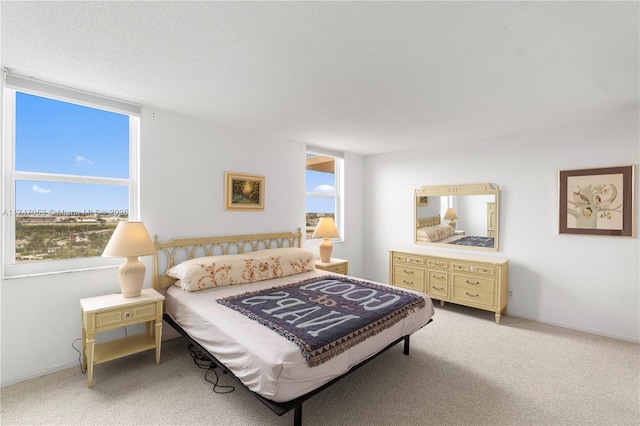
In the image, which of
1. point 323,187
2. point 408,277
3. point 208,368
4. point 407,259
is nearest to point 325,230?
point 323,187

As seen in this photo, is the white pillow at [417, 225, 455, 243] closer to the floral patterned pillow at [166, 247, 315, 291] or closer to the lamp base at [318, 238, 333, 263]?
the lamp base at [318, 238, 333, 263]

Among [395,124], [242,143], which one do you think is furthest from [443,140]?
[242,143]

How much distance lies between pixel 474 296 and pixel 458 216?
3.98 feet

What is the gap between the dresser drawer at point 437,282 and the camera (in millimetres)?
4156

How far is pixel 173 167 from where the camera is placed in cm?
326

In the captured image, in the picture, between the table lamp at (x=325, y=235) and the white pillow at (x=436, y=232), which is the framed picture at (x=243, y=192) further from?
the white pillow at (x=436, y=232)

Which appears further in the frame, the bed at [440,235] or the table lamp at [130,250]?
the bed at [440,235]

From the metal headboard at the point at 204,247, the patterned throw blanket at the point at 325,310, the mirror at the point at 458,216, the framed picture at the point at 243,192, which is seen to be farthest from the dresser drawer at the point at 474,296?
the framed picture at the point at 243,192

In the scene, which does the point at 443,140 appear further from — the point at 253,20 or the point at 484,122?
the point at 253,20

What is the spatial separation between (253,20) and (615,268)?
14.3 ft

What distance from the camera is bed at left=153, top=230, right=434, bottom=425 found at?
1.79m

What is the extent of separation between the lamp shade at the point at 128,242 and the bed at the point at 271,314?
461 mm

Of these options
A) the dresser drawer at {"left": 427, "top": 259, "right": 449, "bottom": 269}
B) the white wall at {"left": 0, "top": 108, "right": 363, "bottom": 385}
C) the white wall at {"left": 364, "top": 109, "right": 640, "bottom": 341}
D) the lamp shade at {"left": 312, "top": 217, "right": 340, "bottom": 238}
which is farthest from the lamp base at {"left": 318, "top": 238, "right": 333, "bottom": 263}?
the white wall at {"left": 364, "top": 109, "right": 640, "bottom": 341}

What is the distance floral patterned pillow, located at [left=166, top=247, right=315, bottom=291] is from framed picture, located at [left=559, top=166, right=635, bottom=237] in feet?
10.4
